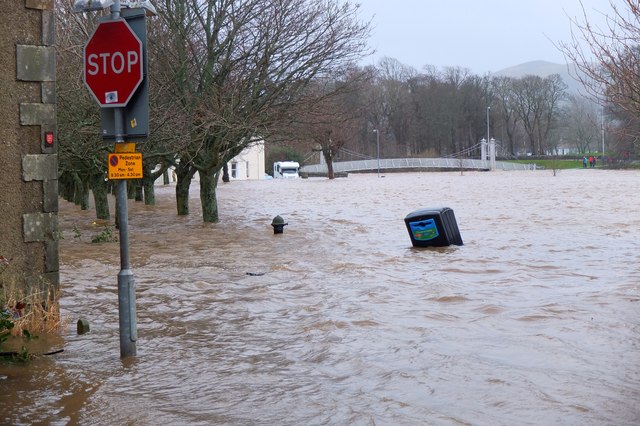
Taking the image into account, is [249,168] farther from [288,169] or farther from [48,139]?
[48,139]

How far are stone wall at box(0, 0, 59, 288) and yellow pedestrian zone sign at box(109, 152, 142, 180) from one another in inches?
67.8

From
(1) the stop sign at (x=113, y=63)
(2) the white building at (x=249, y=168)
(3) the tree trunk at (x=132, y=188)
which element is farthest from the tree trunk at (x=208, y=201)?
(2) the white building at (x=249, y=168)

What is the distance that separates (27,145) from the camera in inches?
367

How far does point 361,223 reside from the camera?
1110 inches

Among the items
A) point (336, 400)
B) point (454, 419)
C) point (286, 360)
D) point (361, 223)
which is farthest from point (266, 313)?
point (361, 223)

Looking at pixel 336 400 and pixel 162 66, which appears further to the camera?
pixel 162 66

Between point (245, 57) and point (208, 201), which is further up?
point (245, 57)

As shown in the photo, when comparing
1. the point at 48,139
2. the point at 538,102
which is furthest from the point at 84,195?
the point at 538,102

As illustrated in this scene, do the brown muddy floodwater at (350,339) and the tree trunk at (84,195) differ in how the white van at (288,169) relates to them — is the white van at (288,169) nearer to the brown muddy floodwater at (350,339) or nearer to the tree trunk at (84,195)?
the tree trunk at (84,195)

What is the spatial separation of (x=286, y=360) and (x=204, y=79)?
667 inches

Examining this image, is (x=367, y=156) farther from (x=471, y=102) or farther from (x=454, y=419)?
(x=454, y=419)

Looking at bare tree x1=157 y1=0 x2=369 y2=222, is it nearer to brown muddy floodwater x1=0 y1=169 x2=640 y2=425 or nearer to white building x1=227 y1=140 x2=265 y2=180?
brown muddy floodwater x1=0 y1=169 x2=640 y2=425

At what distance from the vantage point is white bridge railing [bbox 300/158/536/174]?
373 ft

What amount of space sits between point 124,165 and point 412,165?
363 ft
